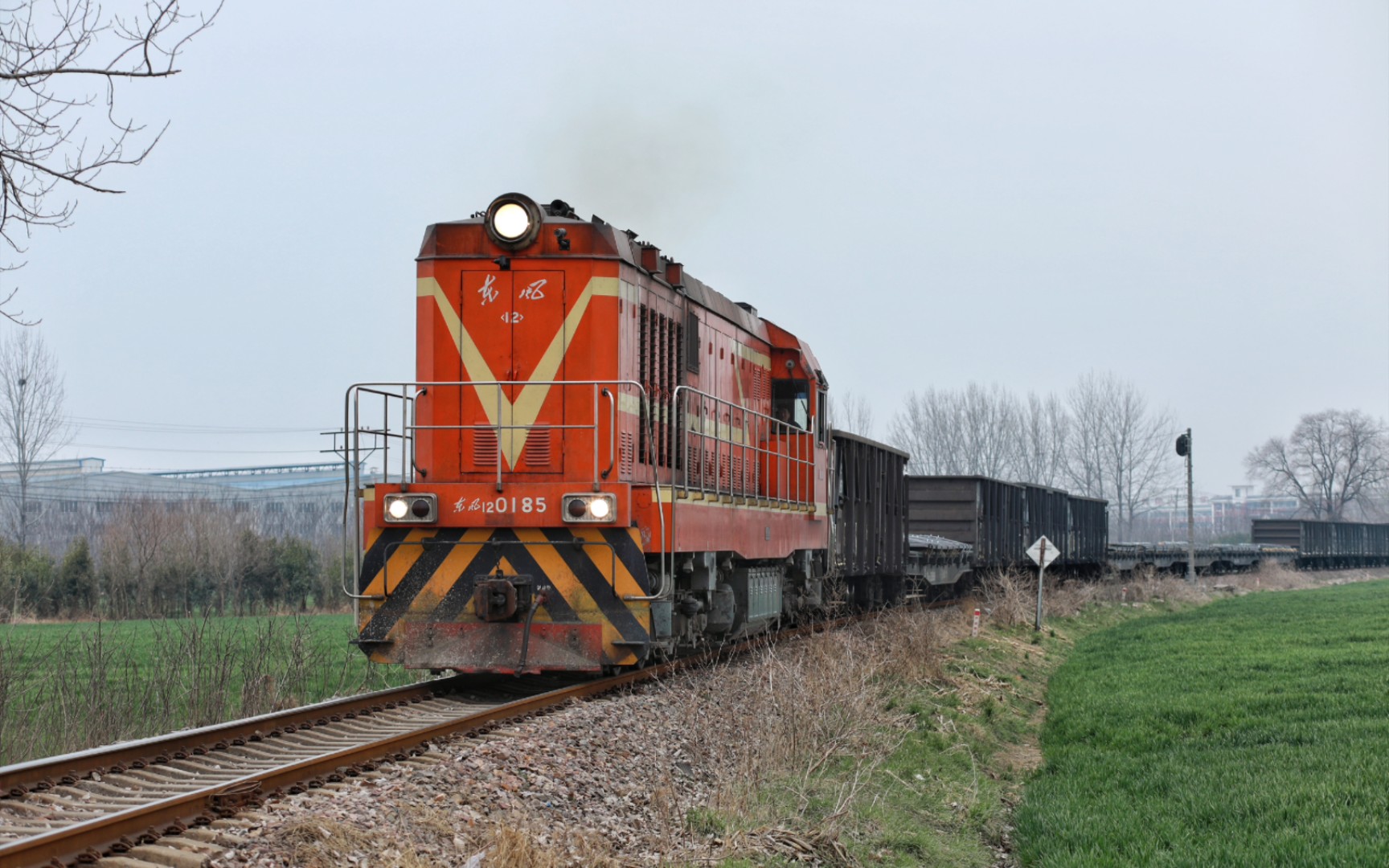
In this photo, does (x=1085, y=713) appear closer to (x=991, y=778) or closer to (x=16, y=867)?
(x=991, y=778)

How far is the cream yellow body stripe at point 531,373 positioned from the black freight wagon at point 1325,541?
182ft

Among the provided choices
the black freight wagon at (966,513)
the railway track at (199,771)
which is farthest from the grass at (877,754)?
the black freight wagon at (966,513)

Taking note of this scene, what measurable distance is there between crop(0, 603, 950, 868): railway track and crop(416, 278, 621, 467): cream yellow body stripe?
2.22m

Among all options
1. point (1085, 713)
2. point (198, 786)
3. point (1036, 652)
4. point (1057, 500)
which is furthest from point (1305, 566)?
point (198, 786)

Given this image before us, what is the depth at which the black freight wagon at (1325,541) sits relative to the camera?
192 feet

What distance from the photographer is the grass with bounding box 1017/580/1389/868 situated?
638 centimetres

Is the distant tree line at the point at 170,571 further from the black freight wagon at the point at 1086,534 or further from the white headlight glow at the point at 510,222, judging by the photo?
the black freight wagon at the point at 1086,534

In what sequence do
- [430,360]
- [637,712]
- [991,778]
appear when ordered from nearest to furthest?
[637,712]
[991,778]
[430,360]

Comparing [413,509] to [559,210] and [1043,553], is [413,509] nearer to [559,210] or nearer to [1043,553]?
[559,210]

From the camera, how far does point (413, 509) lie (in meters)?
9.11

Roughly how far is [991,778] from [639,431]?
160 inches

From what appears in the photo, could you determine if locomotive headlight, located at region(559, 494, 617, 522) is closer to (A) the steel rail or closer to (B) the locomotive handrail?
(B) the locomotive handrail

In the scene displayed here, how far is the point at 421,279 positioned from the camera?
33.2ft

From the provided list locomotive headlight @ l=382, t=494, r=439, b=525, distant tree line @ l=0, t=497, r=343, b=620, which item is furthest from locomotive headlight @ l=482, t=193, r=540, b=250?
distant tree line @ l=0, t=497, r=343, b=620
